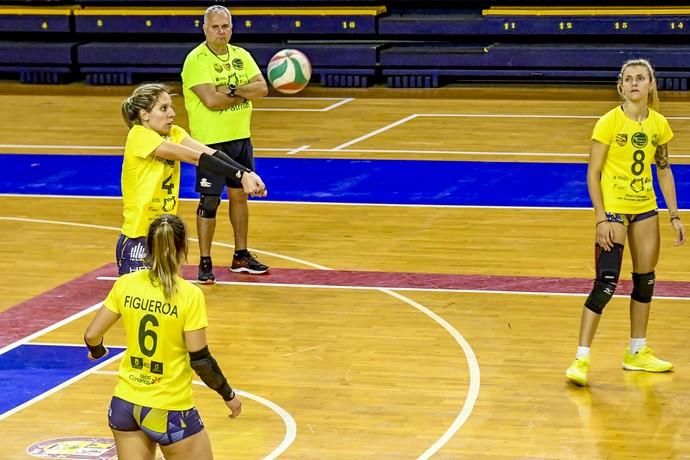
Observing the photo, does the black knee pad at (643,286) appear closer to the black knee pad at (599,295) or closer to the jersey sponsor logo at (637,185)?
the black knee pad at (599,295)

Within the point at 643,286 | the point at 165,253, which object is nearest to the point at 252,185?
Answer: the point at 165,253

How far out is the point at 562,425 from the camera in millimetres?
8062

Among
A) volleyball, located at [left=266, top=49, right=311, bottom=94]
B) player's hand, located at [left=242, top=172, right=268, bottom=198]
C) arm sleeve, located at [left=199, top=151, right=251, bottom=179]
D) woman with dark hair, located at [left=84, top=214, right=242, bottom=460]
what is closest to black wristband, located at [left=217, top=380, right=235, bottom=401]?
woman with dark hair, located at [left=84, top=214, right=242, bottom=460]

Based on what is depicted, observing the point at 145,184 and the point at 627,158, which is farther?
the point at 627,158

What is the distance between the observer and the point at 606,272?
859cm

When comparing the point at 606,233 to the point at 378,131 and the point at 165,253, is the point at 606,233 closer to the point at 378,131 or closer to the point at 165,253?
the point at 165,253

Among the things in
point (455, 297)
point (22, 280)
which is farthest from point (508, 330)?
point (22, 280)

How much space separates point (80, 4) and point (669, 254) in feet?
51.2

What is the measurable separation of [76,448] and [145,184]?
1.61 m

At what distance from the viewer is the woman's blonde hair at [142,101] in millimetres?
7820

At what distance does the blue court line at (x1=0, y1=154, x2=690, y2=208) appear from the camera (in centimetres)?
1495

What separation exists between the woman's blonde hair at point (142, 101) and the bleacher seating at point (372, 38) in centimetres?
1524

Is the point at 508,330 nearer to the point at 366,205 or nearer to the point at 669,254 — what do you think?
the point at 669,254

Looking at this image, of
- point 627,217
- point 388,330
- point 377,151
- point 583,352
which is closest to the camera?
point 627,217
